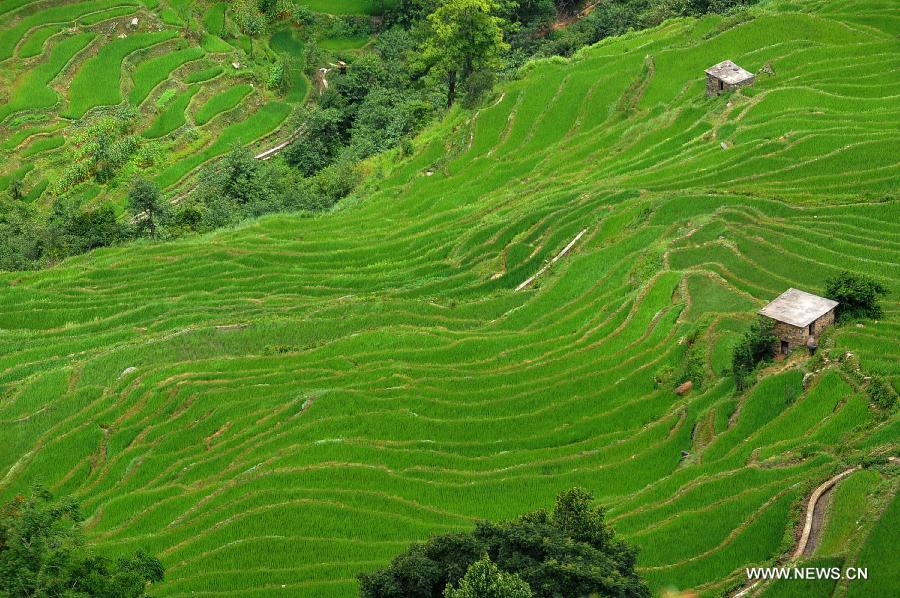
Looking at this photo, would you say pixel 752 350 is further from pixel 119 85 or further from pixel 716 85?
pixel 119 85

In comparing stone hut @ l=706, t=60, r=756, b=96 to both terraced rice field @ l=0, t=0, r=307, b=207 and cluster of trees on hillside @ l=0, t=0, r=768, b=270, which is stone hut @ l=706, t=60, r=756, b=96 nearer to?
cluster of trees on hillside @ l=0, t=0, r=768, b=270

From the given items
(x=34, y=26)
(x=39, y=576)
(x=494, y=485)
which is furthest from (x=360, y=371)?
(x=34, y=26)

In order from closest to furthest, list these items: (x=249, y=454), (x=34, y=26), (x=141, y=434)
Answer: (x=249, y=454)
(x=141, y=434)
(x=34, y=26)

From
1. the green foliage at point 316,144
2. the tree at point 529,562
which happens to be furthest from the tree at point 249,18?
the tree at point 529,562

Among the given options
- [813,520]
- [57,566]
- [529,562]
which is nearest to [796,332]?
[813,520]

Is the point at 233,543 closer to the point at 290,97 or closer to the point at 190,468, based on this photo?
the point at 190,468

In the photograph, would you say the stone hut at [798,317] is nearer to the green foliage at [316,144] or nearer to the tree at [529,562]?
the tree at [529,562]
